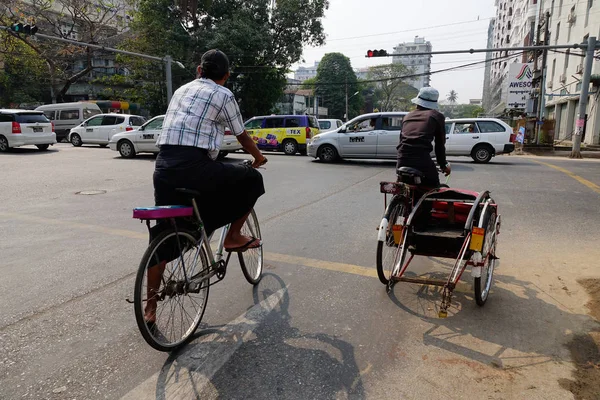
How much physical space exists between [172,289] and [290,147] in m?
15.6

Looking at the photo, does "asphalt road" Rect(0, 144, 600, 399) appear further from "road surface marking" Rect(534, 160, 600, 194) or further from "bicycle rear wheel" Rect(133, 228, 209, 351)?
"road surface marking" Rect(534, 160, 600, 194)

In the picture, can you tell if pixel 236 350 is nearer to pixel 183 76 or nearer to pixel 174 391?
pixel 174 391

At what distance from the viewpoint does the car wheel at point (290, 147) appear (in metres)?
18.1

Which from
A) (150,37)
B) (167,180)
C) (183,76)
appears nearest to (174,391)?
(167,180)

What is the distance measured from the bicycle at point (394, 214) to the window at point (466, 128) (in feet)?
41.4

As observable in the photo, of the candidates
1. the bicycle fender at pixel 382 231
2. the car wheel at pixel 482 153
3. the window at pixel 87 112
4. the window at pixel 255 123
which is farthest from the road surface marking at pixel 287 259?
the window at pixel 87 112

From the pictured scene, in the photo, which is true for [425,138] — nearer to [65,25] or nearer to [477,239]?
[477,239]

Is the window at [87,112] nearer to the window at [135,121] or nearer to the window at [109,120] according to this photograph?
the window at [109,120]

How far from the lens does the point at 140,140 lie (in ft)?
49.5

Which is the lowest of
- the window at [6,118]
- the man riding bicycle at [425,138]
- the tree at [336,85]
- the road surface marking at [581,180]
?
the road surface marking at [581,180]

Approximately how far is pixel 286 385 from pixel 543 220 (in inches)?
227

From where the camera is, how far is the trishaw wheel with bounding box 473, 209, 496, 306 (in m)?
3.44

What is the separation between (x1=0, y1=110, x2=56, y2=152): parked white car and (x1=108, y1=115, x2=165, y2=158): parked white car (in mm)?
3412

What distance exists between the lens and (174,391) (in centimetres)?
239
